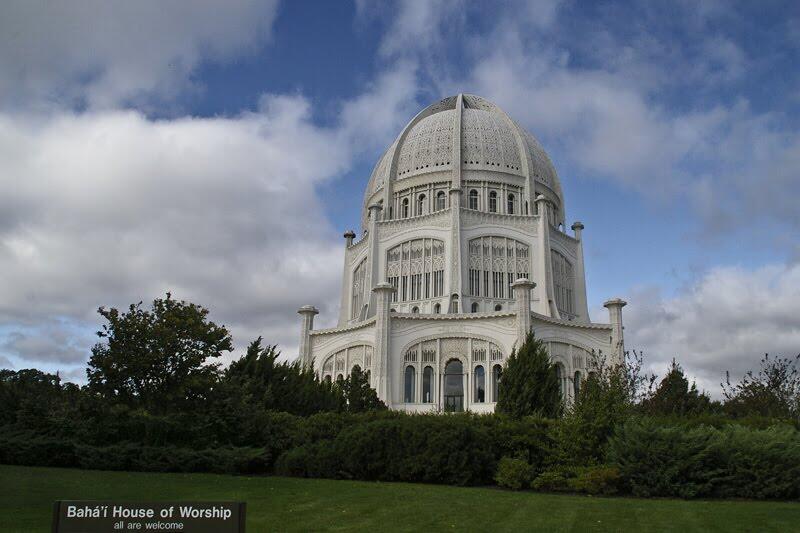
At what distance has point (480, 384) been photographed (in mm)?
52406

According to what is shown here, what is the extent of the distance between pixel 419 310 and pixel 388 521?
46.5 m

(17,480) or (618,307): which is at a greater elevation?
(618,307)

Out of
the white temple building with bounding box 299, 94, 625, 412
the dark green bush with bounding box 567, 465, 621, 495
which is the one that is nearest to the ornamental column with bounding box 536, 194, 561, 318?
the white temple building with bounding box 299, 94, 625, 412

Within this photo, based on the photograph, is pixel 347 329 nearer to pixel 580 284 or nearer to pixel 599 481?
pixel 580 284

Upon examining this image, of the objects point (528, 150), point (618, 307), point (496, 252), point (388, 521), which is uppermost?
point (528, 150)

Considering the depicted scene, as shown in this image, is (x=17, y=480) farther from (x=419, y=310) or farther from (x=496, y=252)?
(x=496, y=252)

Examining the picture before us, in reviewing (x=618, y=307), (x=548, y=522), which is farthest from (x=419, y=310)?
(x=548, y=522)

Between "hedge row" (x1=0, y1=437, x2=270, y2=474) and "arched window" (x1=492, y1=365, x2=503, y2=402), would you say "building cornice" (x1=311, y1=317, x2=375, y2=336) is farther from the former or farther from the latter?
"hedge row" (x1=0, y1=437, x2=270, y2=474)

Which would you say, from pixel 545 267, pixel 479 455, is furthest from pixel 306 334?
pixel 479 455

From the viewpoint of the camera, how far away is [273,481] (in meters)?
21.7

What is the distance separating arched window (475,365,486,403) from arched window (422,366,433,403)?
137 inches

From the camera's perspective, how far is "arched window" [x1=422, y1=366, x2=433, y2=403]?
52.6 meters

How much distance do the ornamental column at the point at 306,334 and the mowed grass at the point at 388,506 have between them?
123ft

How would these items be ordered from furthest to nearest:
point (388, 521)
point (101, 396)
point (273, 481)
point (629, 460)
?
1. point (101, 396)
2. point (273, 481)
3. point (629, 460)
4. point (388, 521)
